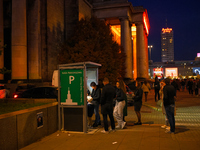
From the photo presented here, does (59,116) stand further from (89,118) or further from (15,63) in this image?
(15,63)

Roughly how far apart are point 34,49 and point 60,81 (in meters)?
18.3

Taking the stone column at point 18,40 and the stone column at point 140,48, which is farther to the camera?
the stone column at point 140,48

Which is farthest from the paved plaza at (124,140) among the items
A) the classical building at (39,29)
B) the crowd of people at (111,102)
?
the classical building at (39,29)

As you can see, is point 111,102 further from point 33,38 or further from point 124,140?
point 33,38

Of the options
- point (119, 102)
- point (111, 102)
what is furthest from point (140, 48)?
point (111, 102)

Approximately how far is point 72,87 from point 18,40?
672 inches

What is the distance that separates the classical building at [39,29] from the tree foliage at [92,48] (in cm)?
297

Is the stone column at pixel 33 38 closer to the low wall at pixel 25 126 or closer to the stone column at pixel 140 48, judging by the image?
the low wall at pixel 25 126

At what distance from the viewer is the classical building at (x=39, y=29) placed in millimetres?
22719

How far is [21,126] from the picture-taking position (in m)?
6.18

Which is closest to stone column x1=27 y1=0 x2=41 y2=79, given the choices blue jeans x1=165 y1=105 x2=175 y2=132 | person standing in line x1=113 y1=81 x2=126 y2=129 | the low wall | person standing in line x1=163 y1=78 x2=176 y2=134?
the low wall

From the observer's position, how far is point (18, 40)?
74.4 ft

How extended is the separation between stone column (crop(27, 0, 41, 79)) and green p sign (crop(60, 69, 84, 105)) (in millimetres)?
18305

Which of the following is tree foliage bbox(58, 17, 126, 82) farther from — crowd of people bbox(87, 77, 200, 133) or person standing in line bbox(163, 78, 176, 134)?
person standing in line bbox(163, 78, 176, 134)
